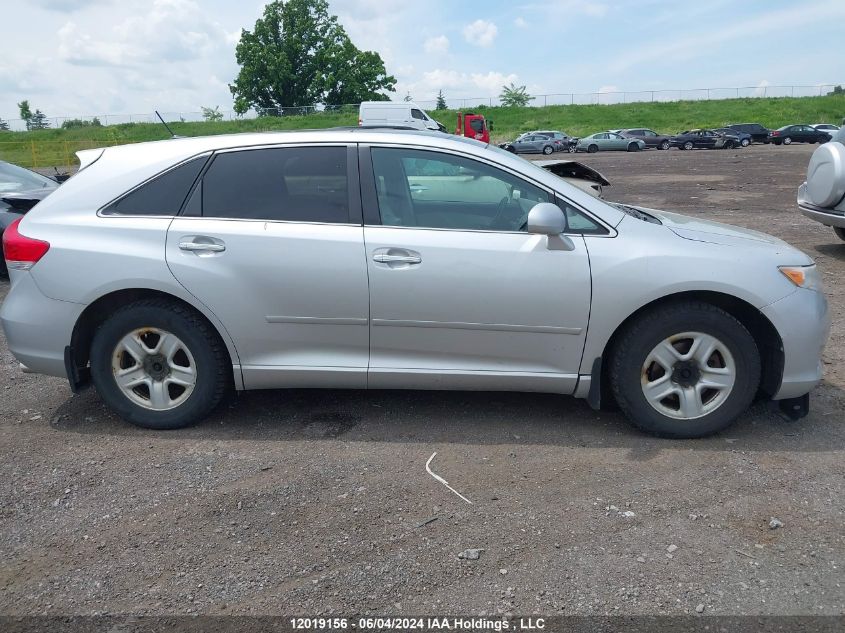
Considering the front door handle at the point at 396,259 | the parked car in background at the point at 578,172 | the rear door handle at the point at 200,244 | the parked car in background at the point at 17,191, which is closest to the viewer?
the front door handle at the point at 396,259

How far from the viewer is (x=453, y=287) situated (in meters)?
3.64

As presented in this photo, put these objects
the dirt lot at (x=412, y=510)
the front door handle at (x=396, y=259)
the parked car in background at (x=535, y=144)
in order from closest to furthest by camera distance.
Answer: the dirt lot at (x=412, y=510) < the front door handle at (x=396, y=259) < the parked car in background at (x=535, y=144)

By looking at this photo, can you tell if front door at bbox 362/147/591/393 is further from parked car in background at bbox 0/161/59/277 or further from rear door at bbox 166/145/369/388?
parked car in background at bbox 0/161/59/277

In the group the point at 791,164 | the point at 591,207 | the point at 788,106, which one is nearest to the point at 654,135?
the point at 791,164

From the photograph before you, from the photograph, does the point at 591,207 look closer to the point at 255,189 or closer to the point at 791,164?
the point at 255,189

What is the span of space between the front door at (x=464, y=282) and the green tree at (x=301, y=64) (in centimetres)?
6792

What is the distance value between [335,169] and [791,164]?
25281mm

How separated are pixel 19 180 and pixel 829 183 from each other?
9.67 metres

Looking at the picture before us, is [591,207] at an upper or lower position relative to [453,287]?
upper

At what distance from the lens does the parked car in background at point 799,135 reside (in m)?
40.3

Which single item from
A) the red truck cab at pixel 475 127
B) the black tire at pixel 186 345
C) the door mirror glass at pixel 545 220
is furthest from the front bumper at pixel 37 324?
the red truck cab at pixel 475 127

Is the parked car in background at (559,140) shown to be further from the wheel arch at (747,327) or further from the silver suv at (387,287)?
the wheel arch at (747,327)

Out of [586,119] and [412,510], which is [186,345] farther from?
[586,119]

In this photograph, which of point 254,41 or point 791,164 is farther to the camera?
point 254,41
